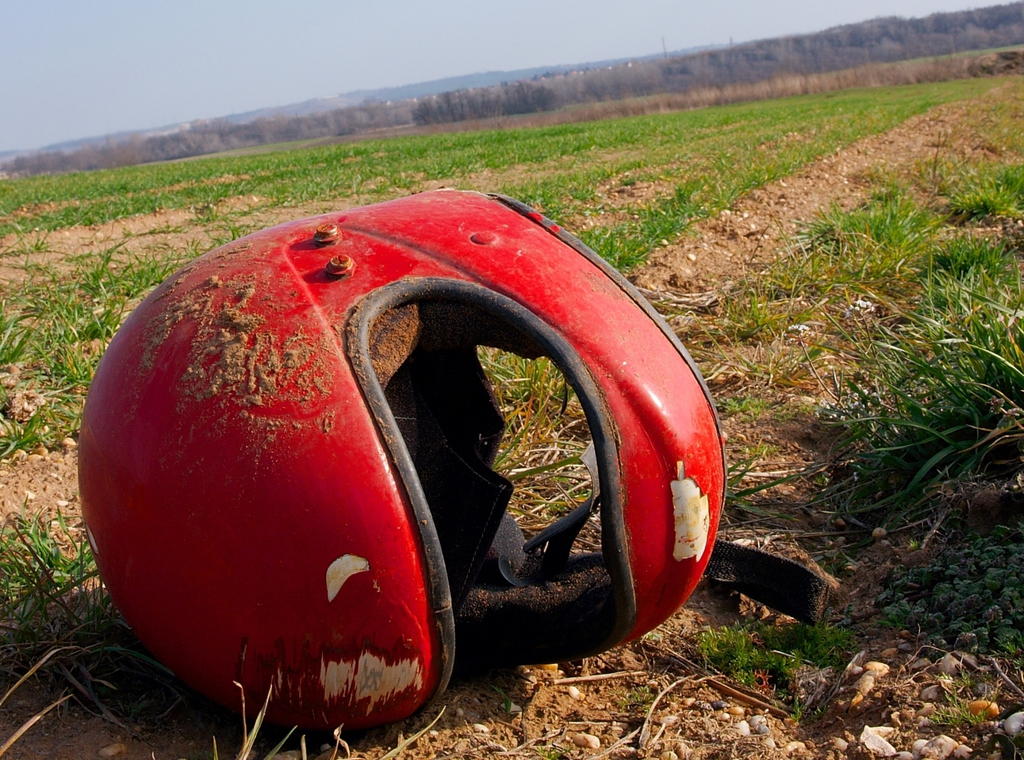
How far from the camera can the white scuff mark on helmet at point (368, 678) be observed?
1.79m

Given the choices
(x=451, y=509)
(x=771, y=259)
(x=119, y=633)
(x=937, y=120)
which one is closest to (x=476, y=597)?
(x=451, y=509)

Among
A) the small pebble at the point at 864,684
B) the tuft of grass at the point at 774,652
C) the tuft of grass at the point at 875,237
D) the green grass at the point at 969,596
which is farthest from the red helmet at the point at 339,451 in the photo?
the tuft of grass at the point at 875,237

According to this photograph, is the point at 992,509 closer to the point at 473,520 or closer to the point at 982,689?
the point at 982,689

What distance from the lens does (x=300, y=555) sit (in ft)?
5.49

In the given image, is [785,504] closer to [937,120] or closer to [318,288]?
[318,288]

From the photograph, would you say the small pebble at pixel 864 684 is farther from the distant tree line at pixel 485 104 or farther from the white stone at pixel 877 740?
the distant tree line at pixel 485 104

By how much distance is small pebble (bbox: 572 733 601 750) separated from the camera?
81.5 inches

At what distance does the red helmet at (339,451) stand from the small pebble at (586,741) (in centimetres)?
19

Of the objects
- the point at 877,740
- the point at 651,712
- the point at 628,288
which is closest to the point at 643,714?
the point at 651,712

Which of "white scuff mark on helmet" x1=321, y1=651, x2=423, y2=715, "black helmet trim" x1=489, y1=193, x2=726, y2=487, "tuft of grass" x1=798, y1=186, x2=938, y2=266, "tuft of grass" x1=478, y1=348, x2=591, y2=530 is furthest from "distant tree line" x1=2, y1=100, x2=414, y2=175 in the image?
"white scuff mark on helmet" x1=321, y1=651, x2=423, y2=715

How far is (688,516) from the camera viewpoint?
6.14ft

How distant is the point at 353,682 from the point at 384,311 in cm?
78

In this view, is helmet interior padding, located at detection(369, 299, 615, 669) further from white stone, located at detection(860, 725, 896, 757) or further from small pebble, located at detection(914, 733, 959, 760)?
small pebble, located at detection(914, 733, 959, 760)

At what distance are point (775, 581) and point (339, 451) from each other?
148 centimetres
